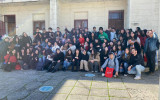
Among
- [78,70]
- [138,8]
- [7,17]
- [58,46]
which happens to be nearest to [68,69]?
[78,70]

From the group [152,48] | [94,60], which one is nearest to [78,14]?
[94,60]

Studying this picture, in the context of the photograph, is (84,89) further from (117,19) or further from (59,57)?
(117,19)

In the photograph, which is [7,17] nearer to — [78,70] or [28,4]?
[28,4]

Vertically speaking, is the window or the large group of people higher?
the window

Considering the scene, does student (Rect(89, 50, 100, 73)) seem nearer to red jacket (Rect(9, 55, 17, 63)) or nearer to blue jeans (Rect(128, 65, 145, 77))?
blue jeans (Rect(128, 65, 145, 77))

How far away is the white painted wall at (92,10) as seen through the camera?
10.4 m

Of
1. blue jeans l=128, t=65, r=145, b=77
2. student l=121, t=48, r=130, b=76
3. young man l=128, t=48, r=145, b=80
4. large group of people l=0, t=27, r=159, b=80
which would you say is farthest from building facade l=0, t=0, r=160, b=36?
blue jeans l=128, t=65, r=145, b=77

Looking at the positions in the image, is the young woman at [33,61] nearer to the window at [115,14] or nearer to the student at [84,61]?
the student at [84,61]

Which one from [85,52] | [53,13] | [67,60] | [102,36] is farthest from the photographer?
[53,13]

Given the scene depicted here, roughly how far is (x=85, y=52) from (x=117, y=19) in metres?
4.99

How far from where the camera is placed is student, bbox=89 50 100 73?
7000 millimetres

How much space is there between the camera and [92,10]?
1087 centimetres

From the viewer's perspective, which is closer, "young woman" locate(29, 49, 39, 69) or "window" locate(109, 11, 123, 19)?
"young woman" locate(29, 49, 39, 69)

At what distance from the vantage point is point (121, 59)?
21.4 feet
